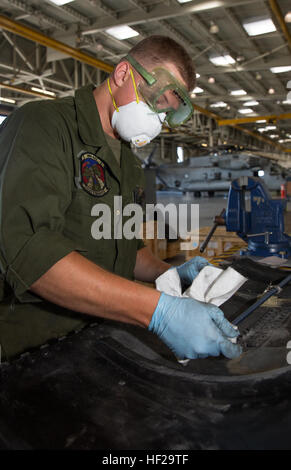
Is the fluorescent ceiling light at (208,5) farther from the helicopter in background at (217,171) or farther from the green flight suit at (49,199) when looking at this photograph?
the helicopter in background at (217,171)

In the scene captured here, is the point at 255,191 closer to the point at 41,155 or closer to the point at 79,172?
the point at 79,172

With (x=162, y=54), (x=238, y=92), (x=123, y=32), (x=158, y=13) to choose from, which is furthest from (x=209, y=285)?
(x=238, y=92)

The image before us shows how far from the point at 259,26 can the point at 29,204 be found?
25.6 feet

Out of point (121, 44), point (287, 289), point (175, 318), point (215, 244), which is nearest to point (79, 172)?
point (175, 318)

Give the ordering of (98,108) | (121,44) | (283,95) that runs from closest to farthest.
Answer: (98,108), (121,44), (283,95)

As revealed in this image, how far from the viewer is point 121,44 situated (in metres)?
7.87

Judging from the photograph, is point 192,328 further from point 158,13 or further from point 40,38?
point 40,38

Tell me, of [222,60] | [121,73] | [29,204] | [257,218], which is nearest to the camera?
[29,204]

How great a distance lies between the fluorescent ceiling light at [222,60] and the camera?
8.26 meters

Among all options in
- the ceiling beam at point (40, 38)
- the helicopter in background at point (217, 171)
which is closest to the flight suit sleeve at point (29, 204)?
the ceiling beam at point (40, 38)

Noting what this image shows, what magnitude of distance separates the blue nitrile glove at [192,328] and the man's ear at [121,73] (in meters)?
0.82

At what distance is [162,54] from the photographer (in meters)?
1.22

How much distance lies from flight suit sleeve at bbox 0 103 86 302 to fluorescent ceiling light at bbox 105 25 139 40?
7.02 m

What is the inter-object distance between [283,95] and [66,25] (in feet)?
23.7
